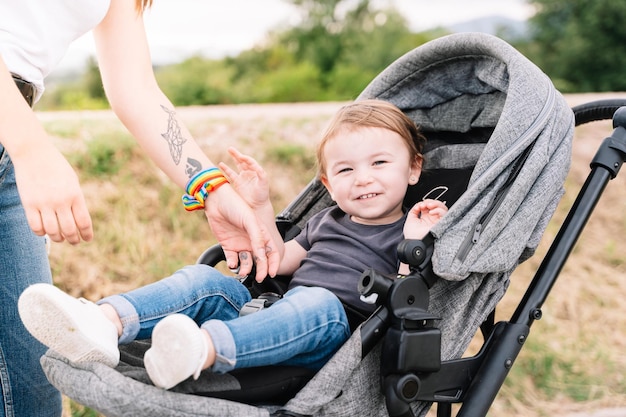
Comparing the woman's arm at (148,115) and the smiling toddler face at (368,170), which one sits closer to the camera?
the woman's arm at (148,115)

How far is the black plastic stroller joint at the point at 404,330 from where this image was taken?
1692mm

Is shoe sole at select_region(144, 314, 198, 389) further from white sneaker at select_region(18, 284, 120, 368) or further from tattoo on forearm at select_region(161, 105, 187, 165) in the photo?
tattoo on forearm at select_region(161, 105, 187, 165)

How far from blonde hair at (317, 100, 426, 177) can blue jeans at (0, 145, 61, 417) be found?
3.14 feet

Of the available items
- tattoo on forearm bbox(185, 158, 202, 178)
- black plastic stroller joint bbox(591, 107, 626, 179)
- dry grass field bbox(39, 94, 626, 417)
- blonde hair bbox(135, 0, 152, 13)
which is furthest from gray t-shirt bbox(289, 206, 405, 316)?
dry grass field bbox(39, 94, 626, 417)

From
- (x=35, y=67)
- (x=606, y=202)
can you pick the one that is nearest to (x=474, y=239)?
(x=35, y=67)

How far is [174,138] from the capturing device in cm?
207

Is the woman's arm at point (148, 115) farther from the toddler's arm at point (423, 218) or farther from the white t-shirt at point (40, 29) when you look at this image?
the toddler's arm at point (423, 218)

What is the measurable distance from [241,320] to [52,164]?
542mm

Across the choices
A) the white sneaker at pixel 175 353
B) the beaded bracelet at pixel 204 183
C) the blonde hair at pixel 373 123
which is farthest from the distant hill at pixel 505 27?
the white sneaker at pixel 175 353

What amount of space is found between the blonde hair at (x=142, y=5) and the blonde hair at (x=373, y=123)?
71cm

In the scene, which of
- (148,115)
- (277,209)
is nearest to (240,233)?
(148,115)

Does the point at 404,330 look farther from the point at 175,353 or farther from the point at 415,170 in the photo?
the point at 415,170

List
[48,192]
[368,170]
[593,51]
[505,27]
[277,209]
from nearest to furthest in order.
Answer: [48,192]
[368,170]
[277,209]
[593,51]
[505,27]

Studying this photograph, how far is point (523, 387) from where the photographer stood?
375cm
